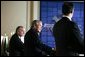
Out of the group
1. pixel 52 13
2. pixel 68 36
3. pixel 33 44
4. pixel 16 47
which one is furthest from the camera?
pixel 52 13

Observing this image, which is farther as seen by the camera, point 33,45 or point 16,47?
point 16,47

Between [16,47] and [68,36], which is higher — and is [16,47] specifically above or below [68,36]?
below

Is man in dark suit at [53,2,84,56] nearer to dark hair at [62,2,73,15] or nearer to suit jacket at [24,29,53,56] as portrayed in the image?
dark hair at [62,2,73,15]

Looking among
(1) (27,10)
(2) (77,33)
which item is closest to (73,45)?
(2) (77,33)

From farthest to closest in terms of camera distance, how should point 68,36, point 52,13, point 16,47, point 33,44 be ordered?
point 52,13
point 16,47
point 33,44
point 68,36

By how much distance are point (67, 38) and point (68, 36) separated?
3 centimetres

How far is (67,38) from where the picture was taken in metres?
2.60

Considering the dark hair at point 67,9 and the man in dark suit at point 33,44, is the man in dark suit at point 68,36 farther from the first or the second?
the man in dark suit at point 33,44

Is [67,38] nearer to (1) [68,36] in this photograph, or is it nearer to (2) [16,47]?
(1) [68,36]

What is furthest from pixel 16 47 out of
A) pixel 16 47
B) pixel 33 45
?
pixel 33 45

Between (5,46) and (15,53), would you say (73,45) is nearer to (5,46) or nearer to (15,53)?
(15,53)

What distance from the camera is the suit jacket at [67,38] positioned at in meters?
2.53

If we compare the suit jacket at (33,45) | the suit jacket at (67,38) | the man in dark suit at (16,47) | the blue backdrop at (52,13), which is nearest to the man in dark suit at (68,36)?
the suit jacket at (67,38)

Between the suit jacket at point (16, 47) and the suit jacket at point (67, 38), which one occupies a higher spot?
the suit jacket at point (67, 38)
